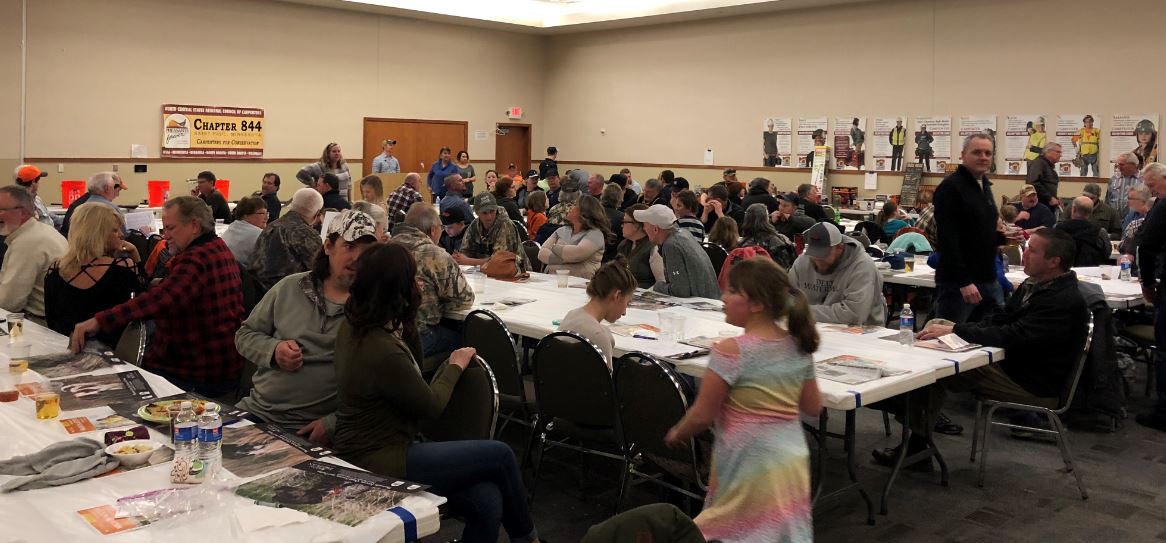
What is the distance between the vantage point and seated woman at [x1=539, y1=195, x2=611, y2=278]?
7129 millimetres

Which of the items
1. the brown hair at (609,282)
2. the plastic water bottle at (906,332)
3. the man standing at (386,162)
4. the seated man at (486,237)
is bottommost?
the plastic water bottle at (906,332)

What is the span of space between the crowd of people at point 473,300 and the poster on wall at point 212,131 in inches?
268

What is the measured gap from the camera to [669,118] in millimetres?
17859

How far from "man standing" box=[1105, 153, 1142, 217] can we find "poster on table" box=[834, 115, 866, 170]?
12.5ft

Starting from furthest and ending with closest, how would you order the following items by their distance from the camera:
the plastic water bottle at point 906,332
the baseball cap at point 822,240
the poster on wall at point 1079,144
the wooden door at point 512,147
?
the wooden door at point 512,147 → the poster on wall at point 1079,144 → the baseball cap at point 822,240 → the plastic water bottle at point 906,332

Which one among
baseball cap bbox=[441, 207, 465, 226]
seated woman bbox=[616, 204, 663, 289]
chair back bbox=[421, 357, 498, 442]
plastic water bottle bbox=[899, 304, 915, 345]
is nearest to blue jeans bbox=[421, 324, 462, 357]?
seated woman bbox=[616, 204, 663, 289]

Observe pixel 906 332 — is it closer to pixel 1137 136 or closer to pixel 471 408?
pixel 471 408

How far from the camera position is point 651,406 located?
3748mm

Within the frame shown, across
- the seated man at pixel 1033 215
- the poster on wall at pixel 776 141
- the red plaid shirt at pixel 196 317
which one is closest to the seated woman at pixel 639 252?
the red plaid shirt at pixel 196 317

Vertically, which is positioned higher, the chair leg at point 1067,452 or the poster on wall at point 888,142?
the poster on wall at point 888,142

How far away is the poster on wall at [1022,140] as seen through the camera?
1330 centimetres

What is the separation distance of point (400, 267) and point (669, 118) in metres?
15.2

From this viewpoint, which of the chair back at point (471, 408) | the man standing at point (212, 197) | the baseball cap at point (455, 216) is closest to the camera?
the chair back at point (471, 408)

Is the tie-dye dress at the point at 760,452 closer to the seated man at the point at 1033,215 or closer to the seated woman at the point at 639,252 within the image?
the seated woman at the point at 639,252
